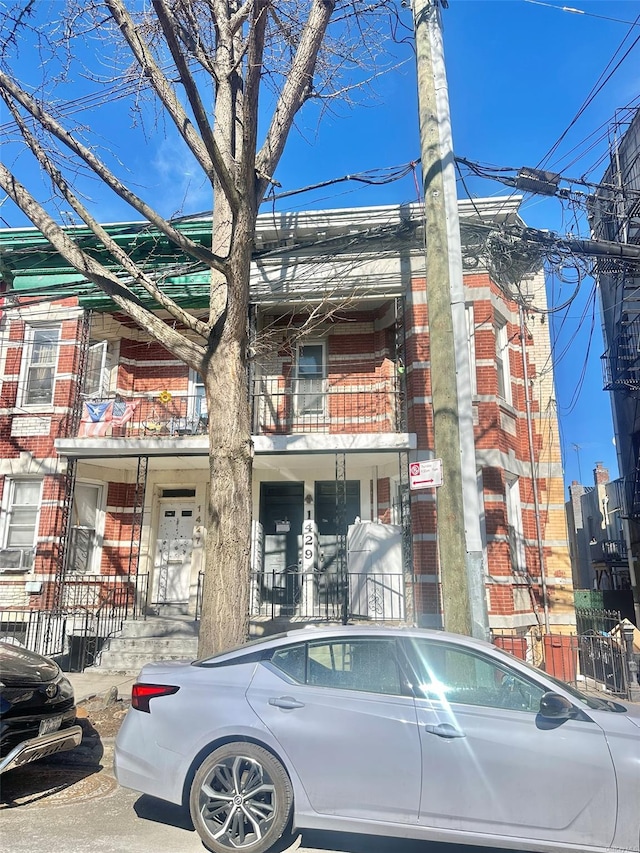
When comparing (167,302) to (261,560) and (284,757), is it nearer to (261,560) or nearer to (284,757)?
(284,757)

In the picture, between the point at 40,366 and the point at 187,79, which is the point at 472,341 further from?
the point at 40,366

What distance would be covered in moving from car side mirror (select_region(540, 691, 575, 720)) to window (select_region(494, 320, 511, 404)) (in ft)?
32.0

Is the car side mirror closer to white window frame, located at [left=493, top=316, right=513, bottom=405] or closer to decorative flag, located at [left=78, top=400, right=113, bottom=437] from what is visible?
white window frame, located at [left=493, top=316, right=513, bottom=405]

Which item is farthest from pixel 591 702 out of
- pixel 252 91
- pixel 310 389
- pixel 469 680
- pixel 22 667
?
pixel 310 389

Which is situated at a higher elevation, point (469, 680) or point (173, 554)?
point (173, 554)

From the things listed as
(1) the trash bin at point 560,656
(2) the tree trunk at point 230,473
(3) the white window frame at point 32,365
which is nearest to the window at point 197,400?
(3) the white window frame at point 32,365

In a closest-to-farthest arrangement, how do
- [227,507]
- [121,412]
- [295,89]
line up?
[227,507], [295,89], [121,412]

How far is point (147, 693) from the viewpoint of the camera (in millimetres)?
4469

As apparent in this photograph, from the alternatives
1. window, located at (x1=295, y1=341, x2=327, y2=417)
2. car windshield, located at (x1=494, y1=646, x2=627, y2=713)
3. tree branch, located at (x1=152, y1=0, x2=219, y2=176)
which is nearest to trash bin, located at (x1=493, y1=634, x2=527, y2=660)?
car windshield, located at (x1=494, y1=646, x2=627, y2=713)

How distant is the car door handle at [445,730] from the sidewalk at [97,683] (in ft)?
19.9

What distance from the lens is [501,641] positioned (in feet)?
33.3

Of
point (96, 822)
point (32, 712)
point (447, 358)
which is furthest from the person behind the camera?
point (447, 358)

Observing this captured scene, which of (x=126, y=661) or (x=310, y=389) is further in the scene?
(x=310, y=389)

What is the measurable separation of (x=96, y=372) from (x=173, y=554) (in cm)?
462
